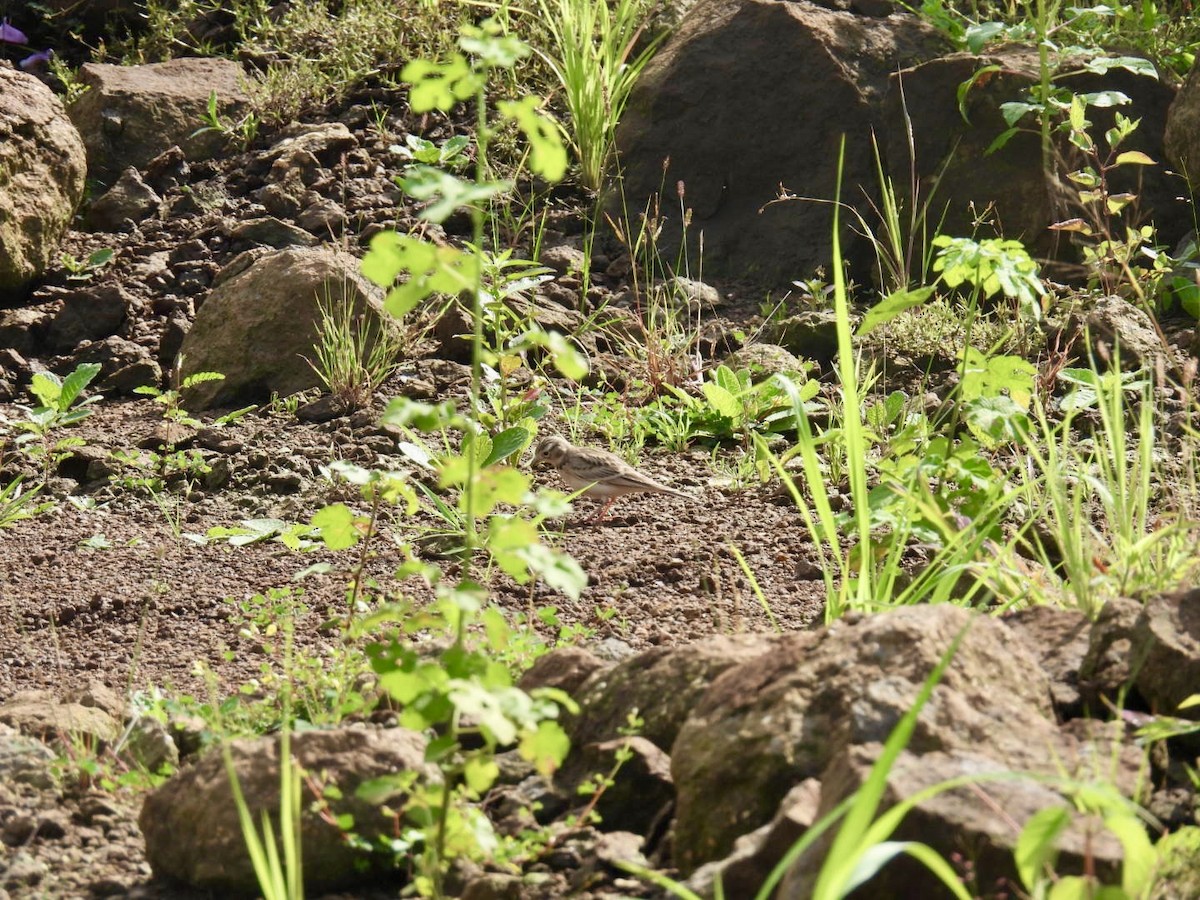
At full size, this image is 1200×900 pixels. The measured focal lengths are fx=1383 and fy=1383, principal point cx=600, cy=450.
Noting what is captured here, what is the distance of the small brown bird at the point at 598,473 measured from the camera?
4.87 meters

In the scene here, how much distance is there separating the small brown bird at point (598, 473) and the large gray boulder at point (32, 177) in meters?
3.20

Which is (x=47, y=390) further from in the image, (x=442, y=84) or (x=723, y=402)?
(x=442, y=84)

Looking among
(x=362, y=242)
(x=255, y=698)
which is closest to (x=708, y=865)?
(x=255, y=698)

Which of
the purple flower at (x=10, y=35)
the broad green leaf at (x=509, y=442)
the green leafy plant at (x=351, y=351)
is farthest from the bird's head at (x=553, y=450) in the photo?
the purple flower at (x=10, y=35)

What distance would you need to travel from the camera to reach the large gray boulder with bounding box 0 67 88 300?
6.66m

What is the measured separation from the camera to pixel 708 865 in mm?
2221

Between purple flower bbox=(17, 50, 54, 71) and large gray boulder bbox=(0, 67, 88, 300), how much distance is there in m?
1.71

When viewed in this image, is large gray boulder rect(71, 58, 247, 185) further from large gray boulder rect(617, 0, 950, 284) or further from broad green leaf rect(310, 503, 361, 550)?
broad green leaf rect(310, 503, 361, 550)

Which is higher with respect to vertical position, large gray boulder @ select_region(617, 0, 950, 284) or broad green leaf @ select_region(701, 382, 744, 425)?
large gray boulder @ select_region(617, 0, 950, 284)

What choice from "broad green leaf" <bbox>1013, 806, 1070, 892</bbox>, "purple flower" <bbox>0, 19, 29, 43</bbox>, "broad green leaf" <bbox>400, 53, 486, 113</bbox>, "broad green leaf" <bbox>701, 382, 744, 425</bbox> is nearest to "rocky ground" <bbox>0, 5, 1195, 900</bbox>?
"broad green leaf" <bbox>701, 382, 744, 425</bbox>

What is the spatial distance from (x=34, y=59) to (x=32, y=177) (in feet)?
7.55

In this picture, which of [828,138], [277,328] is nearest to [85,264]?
[277,328]

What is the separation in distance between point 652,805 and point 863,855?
2.90 ft

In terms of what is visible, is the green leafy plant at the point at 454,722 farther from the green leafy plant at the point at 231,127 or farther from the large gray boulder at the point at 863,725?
the green leafy plant at the point at 231,127
